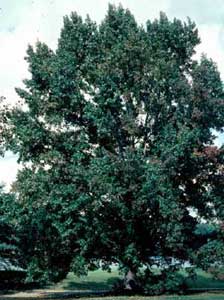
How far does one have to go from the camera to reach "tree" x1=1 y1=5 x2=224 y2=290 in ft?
117

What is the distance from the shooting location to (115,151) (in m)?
39.8

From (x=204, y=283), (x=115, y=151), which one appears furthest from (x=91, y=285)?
(x=115, y=151)

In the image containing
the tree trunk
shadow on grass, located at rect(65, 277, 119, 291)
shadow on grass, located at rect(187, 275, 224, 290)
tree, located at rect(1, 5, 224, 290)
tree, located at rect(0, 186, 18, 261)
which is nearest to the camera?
tree, located at rect(1, 5, 224, 290)

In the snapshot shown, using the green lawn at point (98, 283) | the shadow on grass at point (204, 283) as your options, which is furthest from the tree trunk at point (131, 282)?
the shadow on grass at point (204, 283)

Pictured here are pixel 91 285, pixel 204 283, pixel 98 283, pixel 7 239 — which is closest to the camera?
pixel 7 239

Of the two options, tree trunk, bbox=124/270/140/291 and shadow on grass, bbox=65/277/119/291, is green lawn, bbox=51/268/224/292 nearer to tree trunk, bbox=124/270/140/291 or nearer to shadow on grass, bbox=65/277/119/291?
shadow on grass, bbox=65/277/119/291

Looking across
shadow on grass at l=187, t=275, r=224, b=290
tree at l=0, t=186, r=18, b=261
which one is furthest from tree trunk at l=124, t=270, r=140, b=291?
shadow on grass at l=187, t=275, r=224, b=290

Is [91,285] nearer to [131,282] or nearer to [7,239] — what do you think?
[7,239]

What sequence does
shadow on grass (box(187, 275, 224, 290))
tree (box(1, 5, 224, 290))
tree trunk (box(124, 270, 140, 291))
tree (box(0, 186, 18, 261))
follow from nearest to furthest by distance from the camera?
tree (box(1, 5, 224, 290)), tree trunk (box(124, 270, 140, 291)), tree (box(0, 186, 18, 261)), shadow on grass (box(187, 275, 224, 290))

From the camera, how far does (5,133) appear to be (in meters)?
39.5

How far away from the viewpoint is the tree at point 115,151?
35688 mm

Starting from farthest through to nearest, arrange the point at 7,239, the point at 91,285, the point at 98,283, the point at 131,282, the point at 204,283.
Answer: the point at 98,283
the point at 204,283
the point at 91,285
the point at 7,239
the point at 131,282

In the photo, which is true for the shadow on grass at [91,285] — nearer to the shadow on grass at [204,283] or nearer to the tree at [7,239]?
the tree at [7,239]

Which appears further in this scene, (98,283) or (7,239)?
(98,283)
